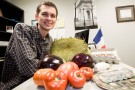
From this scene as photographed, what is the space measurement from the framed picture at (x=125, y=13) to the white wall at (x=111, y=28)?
0.20ft

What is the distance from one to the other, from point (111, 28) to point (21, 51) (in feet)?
7.41

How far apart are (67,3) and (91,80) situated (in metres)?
2.69

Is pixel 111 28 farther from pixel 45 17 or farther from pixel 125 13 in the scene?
pixel 45 17

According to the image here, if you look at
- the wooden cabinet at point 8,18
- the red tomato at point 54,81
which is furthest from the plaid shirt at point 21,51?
the wooden cabinet at point 8,18

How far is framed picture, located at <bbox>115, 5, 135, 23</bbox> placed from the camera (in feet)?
9.47

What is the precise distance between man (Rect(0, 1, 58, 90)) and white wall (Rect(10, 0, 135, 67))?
176cm

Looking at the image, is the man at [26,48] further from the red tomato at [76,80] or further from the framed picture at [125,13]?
the framed picture at [125,13]

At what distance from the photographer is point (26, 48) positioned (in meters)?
1.04

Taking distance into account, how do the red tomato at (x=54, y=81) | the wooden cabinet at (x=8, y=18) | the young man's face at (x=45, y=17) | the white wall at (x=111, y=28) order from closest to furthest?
the red tomato at (x=54, y=81) < the young man's face at (x=45, y=17) < the white wall at (x=111, y=28) < the wooden cabinet at (x=8, y=18)

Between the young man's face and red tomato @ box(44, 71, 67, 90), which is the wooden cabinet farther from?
red tomato @ box(44, 71, 67, 90)

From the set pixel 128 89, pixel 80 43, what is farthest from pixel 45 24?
pixel 128 89

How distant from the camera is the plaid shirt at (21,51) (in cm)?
102

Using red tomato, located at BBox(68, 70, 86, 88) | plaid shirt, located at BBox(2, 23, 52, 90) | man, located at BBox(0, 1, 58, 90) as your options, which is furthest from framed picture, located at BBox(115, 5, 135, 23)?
red tomato, located at BBox(68, 70, 86, 88)

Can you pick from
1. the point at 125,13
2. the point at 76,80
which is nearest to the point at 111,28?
the point at 125,13
